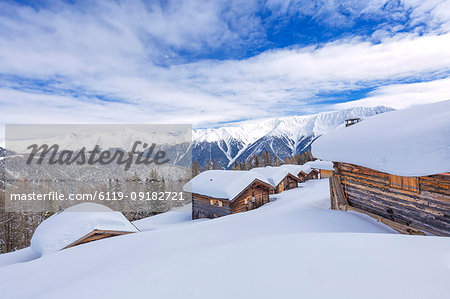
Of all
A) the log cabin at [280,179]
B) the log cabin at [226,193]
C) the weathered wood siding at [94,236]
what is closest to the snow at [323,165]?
the log cabin at [280,179]

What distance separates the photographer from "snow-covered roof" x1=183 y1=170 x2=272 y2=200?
19391 millimetres

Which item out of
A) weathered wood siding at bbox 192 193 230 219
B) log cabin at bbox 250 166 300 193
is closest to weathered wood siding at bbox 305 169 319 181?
log cabin at bbox 250 166 300 193

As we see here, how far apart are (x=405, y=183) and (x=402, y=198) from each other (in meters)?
0.62

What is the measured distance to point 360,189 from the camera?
30.8 feet

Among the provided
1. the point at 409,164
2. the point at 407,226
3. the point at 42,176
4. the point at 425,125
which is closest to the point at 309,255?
the point at 409,164

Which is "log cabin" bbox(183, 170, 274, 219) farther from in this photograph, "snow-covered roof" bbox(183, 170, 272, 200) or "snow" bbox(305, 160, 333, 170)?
"snow" bbox(305, 160, 333, 170)

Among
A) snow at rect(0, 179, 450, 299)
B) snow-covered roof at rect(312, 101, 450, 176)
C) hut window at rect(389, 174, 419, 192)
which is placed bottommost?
snow at rect(0, 179, 450, 299)

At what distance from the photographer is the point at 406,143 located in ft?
17.8

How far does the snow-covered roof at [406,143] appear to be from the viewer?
16.0 feet

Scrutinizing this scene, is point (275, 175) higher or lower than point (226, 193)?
higher

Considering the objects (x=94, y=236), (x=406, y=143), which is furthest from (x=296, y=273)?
(x=94, y=236)

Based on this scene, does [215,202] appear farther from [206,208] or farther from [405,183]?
[405,183]

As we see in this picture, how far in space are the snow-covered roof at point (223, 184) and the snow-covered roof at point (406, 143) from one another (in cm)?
1229

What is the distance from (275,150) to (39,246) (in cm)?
18454
